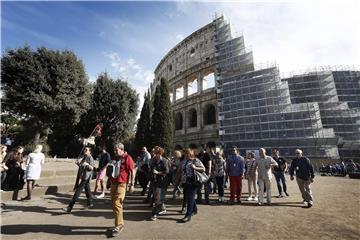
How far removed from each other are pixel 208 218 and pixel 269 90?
25361mm

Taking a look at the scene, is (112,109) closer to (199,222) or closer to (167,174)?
(167,174)

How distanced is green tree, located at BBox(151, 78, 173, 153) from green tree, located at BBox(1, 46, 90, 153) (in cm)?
716

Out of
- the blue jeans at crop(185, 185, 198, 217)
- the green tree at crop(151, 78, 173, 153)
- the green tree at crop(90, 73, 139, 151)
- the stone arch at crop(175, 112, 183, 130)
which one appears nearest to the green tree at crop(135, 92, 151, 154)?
the green tree at crop(151, 78, 173, 153)

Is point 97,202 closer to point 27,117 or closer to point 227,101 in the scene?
point 27,117

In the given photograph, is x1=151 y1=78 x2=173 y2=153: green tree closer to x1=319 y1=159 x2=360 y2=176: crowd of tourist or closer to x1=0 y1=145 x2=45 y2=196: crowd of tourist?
x1=0 y1=145 x2=45 y2=196: crowd of tourist

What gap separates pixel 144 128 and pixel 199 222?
21274 millimetres

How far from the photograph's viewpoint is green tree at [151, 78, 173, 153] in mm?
23312

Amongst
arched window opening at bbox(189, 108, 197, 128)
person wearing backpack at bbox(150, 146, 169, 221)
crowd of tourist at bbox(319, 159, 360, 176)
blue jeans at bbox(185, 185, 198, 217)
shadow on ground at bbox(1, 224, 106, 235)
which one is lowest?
shadow on ground at bbox(1, 224, 106, 235)

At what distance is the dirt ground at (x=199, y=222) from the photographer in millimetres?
4723

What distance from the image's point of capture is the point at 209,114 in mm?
33312

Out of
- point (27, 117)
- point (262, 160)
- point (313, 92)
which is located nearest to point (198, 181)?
point (262, 160)

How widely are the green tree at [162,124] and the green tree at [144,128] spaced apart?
3.48 ft

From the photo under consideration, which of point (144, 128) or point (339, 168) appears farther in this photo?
point (144, 128)

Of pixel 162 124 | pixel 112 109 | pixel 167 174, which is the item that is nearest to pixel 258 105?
pixel 162 124
